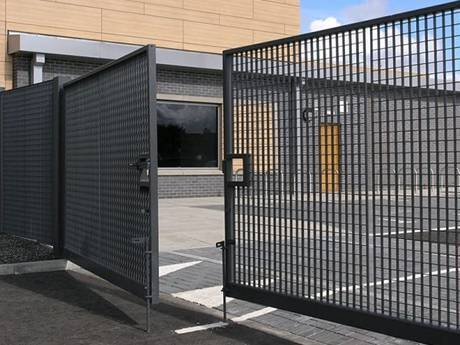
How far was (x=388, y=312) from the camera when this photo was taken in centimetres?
466

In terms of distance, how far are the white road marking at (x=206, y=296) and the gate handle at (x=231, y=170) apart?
1.41m

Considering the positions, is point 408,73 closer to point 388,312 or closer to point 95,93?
point 388,312

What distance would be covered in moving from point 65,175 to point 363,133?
4917mm

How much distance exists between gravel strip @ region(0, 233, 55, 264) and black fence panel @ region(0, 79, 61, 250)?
0.54 feet

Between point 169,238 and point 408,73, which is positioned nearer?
point 408,73

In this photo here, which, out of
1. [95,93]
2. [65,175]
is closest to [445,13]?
[95,93]

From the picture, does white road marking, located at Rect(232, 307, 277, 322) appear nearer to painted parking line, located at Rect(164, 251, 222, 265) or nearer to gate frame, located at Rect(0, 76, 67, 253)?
painted parking line, located at Rect(164, 251, 222, 265)

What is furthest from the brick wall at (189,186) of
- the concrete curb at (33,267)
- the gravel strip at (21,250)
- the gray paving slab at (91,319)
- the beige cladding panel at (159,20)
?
the gray paving slab at (91,319)

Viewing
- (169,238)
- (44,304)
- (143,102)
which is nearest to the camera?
(143,102)

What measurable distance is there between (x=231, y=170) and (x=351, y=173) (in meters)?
1.49

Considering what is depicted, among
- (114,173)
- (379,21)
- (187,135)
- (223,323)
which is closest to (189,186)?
(187,135)

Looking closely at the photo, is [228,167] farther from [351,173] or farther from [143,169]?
[351,173]

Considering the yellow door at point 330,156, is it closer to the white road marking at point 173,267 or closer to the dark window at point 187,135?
the white road marking at point 173,267

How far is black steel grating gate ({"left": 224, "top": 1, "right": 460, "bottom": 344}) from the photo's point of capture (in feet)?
14.1
